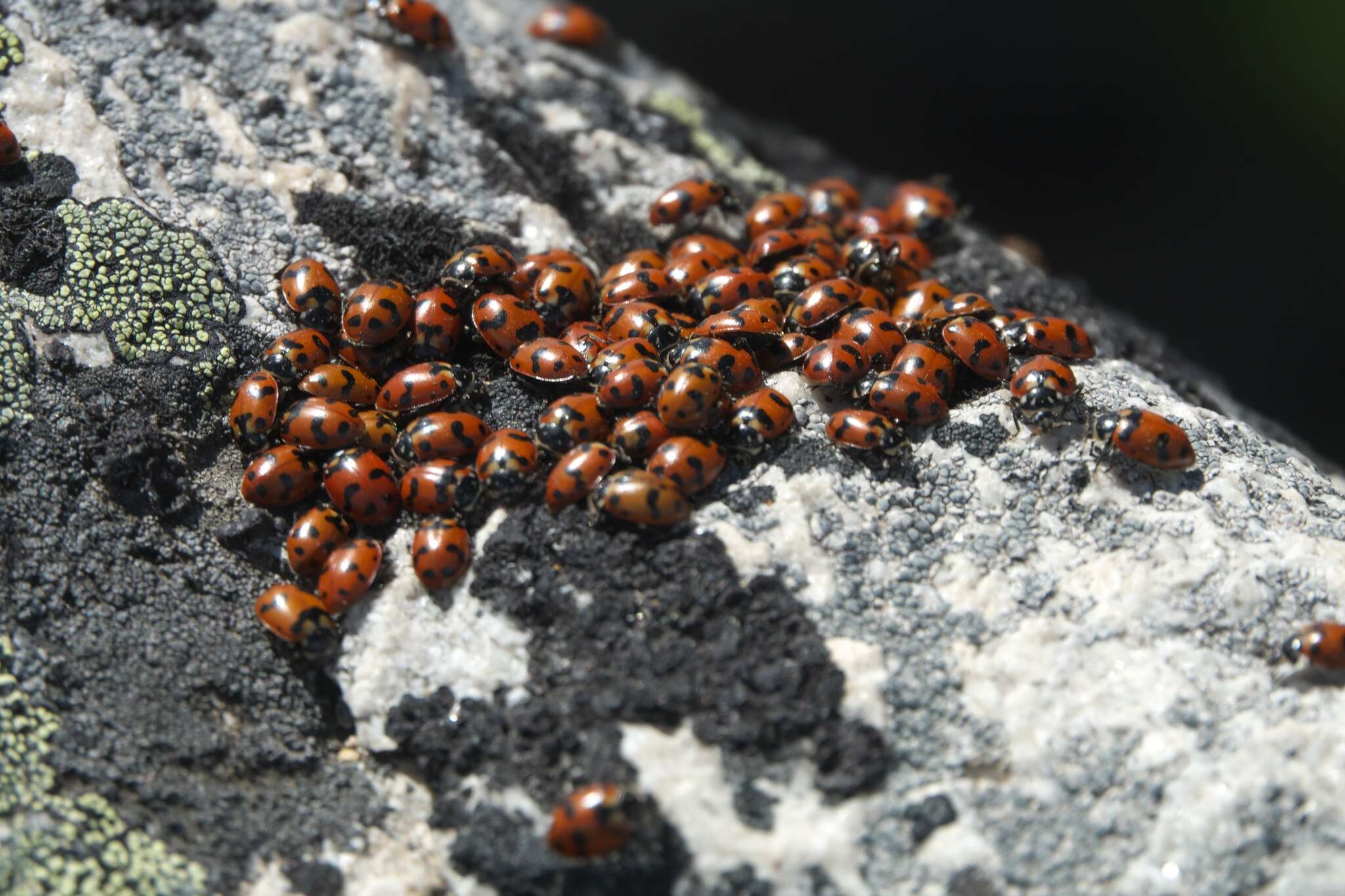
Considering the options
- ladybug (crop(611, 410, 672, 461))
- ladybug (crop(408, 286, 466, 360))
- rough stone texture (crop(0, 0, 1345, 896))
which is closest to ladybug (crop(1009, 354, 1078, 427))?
rough stone texture (crop(0, 0, 1345, 896))

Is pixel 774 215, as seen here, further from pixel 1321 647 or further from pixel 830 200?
pixel 1321 647

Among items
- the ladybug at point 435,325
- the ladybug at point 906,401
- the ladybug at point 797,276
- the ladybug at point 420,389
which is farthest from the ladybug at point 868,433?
the ladybug at point 435,325

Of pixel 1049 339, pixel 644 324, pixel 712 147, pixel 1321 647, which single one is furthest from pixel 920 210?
pixel 1321 647

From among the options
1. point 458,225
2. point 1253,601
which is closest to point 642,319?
point 458,225

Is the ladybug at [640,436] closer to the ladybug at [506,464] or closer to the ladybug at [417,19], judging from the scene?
the ladybug at [506,464]

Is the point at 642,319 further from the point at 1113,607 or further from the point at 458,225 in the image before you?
the point at 1113,607

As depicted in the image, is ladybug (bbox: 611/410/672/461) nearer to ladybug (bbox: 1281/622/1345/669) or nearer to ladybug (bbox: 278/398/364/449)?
ladybug (bbox: 278/398/364/449)
